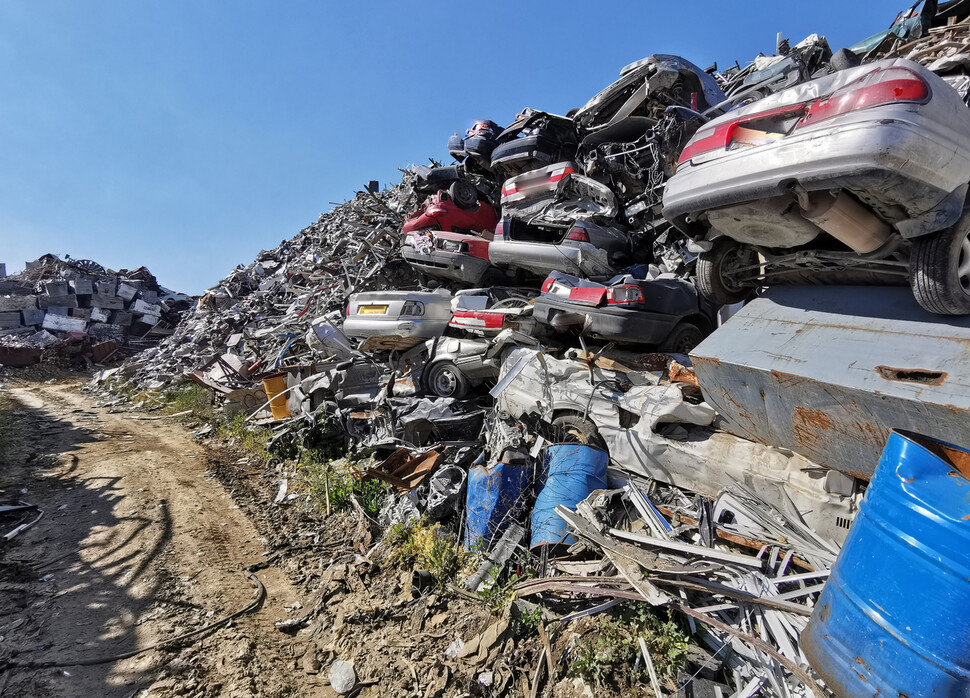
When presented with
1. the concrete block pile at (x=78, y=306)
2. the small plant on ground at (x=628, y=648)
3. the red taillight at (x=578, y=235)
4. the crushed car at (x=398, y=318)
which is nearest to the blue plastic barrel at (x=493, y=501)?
the small plant on ground at (x=628, y=648)

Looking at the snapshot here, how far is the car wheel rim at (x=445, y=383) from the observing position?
585cm

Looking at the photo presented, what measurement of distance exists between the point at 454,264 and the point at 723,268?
189 inches

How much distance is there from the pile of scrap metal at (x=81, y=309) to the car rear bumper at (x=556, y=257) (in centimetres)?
1896

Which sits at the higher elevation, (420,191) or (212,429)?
(420,191)

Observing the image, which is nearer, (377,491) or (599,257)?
(377,491)

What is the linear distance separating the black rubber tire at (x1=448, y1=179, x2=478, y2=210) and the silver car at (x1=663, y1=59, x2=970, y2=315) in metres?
6.41

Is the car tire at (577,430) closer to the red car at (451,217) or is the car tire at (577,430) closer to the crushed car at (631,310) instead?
the crushed car at (631,310)

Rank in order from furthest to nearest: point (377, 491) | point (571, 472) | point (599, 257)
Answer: point (599, 257)
point (377, 491)
point (571, 472)

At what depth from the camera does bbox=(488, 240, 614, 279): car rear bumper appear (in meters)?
5.87

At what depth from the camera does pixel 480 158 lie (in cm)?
1041

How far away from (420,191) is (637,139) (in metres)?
5.46

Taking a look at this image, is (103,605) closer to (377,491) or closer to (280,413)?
(377,491)

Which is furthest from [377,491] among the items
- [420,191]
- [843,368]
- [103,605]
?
[420,191]

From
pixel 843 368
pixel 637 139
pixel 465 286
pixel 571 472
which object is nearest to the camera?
pixel 843 368
